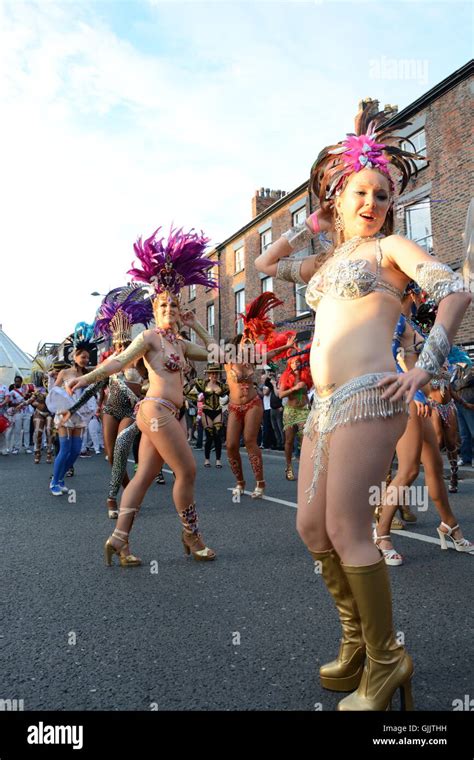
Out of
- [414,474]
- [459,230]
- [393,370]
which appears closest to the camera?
[393,370]

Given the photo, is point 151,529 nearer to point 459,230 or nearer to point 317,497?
point 317,497

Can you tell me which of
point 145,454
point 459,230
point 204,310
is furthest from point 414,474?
point 204,310

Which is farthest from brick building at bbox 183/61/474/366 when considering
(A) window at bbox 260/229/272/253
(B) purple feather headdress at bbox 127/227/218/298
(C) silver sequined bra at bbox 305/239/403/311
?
(C) silver sequined bra at bbox 305/239/403/311

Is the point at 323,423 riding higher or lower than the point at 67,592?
higher

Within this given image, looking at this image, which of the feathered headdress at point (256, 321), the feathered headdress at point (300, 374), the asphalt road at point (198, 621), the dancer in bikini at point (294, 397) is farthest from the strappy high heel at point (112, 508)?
the feathered headdress at point (300, 374)

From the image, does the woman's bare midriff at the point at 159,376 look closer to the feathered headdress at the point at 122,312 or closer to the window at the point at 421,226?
the feathered headdress at the point at 122,312

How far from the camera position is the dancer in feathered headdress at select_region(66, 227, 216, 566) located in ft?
14.4

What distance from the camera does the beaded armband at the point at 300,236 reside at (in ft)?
9.30

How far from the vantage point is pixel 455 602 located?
3434mm

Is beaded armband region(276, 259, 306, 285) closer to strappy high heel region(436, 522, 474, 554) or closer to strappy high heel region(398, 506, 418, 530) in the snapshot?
strappy high heel region(436, 522, 474, 554)

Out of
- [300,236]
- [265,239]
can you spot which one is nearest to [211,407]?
[300,236]

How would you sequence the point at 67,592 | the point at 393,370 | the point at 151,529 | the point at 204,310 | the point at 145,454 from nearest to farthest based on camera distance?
1. the point at 393,370
2. the point at 67,592
3. the point at 145,454
4. the point at 151,529
5. the point at 204,310

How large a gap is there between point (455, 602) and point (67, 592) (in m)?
2.40

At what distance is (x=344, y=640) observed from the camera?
2.44 meters
